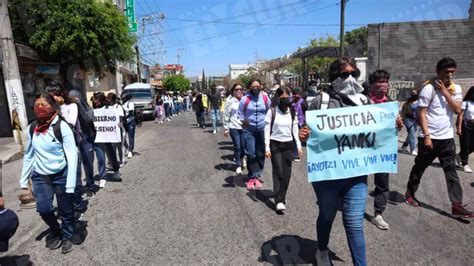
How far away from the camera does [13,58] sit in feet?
36.2

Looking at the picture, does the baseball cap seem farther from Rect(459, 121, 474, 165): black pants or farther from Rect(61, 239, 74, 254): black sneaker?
Rect(459, 121, 474, 165): black pants

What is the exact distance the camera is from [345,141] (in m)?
3.03

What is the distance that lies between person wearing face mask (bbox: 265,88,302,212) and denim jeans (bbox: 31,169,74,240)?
254cm

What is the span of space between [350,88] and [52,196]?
3208mm

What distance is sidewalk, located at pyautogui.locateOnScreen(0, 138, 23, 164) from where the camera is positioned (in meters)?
9.56

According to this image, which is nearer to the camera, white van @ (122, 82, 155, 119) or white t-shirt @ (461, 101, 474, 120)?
white t-shirt @ (461, 101, 474, 120)

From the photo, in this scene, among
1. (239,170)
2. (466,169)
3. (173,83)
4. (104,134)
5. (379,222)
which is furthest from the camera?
(173,83)

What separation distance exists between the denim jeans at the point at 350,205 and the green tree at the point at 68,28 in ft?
48.6

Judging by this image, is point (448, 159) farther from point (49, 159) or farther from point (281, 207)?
point (49, 159)

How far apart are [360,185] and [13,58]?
459 inches

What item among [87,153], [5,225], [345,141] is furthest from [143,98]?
[345,141]

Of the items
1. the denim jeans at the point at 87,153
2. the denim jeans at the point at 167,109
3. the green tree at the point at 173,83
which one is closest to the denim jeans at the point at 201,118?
the denim jeans at the point at 167,109

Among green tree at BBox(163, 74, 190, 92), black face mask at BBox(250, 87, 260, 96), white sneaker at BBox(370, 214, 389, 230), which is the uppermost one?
green tree at BBox(163, 74, 190, 92)

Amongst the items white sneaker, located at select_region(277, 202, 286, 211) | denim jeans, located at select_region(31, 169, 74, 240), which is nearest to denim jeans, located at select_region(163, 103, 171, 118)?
white sneaker, located at select_region(277, 202, 286, 211)
